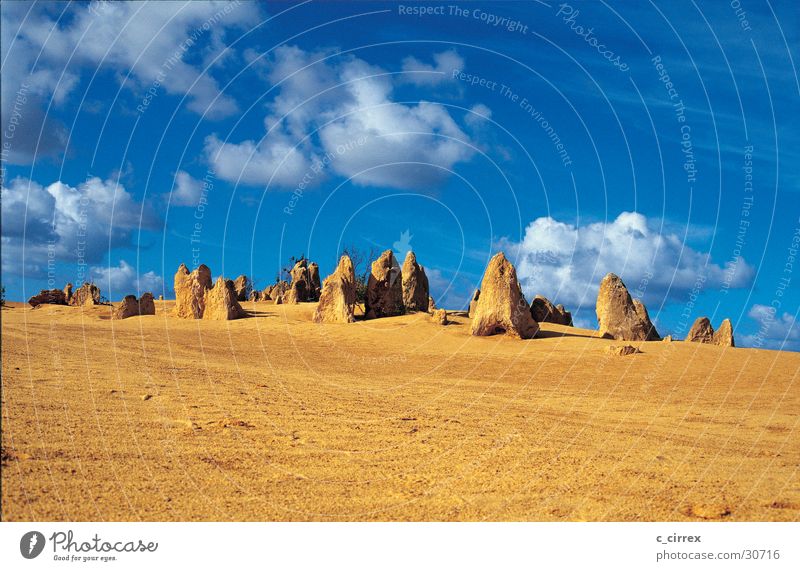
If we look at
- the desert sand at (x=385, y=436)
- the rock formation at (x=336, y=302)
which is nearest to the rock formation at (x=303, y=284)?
the rock formation at (x=336, y=302)

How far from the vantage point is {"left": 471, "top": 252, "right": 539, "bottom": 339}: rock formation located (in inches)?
1082

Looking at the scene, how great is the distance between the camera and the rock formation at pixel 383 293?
35.7 meters

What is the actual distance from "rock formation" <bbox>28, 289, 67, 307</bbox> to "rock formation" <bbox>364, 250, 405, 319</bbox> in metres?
24.7

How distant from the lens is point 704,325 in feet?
107

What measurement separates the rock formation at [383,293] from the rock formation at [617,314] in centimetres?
1113

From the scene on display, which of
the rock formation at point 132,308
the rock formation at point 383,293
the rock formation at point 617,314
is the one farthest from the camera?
the rock formation at point 383,293

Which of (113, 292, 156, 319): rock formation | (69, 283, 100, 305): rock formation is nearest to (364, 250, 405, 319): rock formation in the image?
(113, 292, 156, 319): rock formation

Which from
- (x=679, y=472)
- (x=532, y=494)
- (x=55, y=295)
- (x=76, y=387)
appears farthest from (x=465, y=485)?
(x=55, y=295)

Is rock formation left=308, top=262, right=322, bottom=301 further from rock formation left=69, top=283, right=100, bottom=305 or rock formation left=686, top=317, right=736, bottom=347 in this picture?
rock formation left=686, top=317, right=736, bottom=347

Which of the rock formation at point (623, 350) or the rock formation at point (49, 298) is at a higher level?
the rock formation at point (49, 298)

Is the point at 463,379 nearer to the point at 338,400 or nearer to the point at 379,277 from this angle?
the point at 338,400

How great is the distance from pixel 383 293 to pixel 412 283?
23.9 ft

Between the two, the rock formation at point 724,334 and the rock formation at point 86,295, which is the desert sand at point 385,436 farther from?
the rock formation at point 86,295
